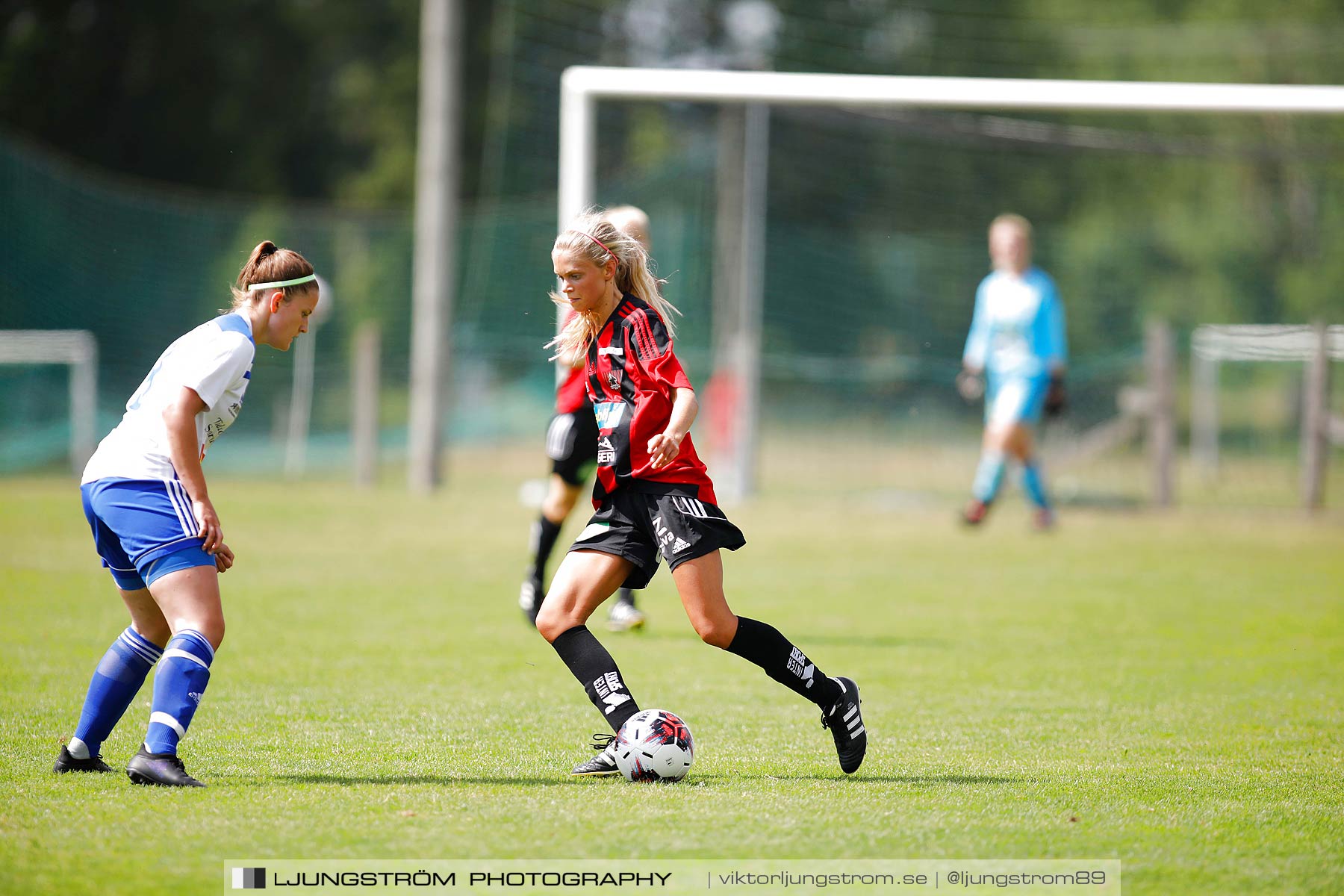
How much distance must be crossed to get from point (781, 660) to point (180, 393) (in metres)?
1.93

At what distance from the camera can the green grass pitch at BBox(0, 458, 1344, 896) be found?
3.61 metres

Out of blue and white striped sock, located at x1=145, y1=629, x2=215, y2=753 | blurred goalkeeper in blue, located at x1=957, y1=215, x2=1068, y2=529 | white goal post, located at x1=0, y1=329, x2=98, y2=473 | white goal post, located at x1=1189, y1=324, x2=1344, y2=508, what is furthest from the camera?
white goal post, located at x1=0, y1=329, x2=98, y2=473

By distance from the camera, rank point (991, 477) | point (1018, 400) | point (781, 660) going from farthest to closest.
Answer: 1. point (1018, 400)
2. point (991, 477)
3. point (781, 660)

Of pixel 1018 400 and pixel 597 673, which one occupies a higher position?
pixel 1018 400

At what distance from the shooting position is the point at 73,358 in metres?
18.2

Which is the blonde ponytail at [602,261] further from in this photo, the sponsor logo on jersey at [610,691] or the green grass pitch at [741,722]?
the green grass pitch at [741,722]

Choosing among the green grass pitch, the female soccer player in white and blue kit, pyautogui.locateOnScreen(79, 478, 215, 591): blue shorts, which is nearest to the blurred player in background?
the green grass pitch

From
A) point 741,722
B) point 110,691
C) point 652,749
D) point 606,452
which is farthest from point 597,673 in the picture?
point 110,691

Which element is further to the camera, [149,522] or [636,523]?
[636,523]

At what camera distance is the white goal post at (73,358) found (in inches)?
726

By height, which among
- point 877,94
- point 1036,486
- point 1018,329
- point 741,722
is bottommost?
point 741,722

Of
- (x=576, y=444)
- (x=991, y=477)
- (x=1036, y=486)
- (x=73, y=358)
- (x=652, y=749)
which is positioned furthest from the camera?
(x=73, y=358)

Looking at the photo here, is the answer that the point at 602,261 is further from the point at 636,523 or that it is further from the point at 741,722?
the point at 741,722

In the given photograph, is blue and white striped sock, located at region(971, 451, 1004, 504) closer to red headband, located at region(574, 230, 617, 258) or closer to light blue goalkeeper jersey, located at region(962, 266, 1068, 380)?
light blue goalkeeper jersey, located at region(962, 266, 1068, 380)
